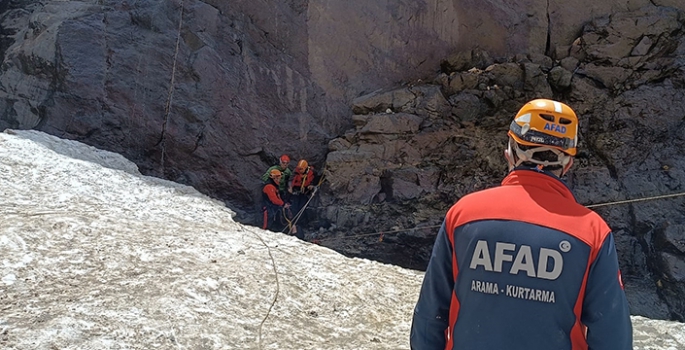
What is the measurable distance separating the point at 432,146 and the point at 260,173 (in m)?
3.10

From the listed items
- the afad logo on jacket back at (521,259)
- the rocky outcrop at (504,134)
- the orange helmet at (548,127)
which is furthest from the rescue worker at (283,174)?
the afad logo on jacket back at (521,259)

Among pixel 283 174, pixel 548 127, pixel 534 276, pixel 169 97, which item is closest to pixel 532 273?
pixel 534 276

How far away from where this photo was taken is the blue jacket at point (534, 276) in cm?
156

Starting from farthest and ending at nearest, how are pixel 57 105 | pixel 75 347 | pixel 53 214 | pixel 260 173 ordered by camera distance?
1. pixel 260 173
2. pixel 57 105
3. pixel 53 214
4. pixel 75 347

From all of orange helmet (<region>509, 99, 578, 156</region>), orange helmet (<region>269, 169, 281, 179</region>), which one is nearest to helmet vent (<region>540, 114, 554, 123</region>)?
orange helmet (<region>509, 99, 578, 156</region>)

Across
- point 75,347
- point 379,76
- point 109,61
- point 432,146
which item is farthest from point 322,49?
point 75,347

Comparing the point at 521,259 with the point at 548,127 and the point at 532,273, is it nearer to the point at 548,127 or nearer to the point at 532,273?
the point at 532,273

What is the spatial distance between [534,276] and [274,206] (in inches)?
308

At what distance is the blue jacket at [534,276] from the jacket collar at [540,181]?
0.02 m

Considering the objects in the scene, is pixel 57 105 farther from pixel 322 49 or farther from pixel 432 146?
pixel 432 146

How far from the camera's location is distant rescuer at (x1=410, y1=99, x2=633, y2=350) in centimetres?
156

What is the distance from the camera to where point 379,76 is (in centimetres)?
1057

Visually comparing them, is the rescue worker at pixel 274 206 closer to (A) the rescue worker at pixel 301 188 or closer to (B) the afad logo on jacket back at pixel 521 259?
(A) the rescue worker at pixel 301 188

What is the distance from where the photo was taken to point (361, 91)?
10539 millimetres
